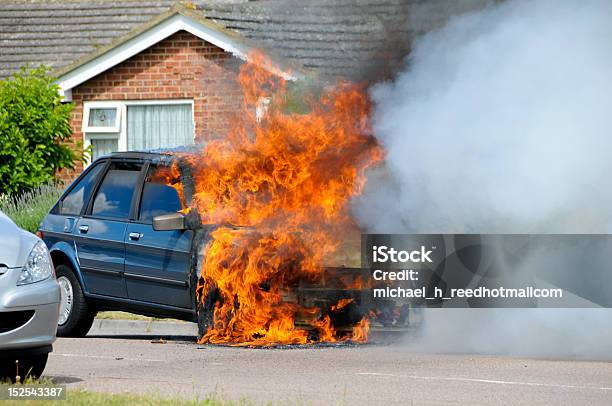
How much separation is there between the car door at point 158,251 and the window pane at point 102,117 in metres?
12.2

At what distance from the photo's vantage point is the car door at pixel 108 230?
47.0ft

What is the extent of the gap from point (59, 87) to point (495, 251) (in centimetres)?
1402

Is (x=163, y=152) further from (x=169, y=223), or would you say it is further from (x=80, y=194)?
(x=80, y=194)

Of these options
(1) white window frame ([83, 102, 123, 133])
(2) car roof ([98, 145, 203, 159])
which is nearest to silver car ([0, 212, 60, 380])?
(2) car roof ([98, 145, 203, 159])

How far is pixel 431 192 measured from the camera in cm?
1342

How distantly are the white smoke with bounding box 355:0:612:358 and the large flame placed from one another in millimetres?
314

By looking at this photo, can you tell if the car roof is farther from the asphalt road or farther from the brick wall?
the brick wall

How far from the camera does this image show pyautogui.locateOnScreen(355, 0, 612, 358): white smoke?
12.4 m

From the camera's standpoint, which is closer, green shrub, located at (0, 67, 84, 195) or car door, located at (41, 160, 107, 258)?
car door, located at (41, 160, 107, 258)

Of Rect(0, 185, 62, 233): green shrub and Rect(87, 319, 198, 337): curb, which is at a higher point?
Rect(0, 185, 62, 233): green shrub

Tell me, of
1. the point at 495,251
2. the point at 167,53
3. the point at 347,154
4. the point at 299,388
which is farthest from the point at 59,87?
the point at 299,388

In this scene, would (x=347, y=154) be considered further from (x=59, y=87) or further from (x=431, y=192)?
(x=59, y=87)

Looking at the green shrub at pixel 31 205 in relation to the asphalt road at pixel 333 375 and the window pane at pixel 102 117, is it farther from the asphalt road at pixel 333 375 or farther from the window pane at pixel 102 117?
the asphalt road at pixel 333 375

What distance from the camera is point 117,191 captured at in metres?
14.8
